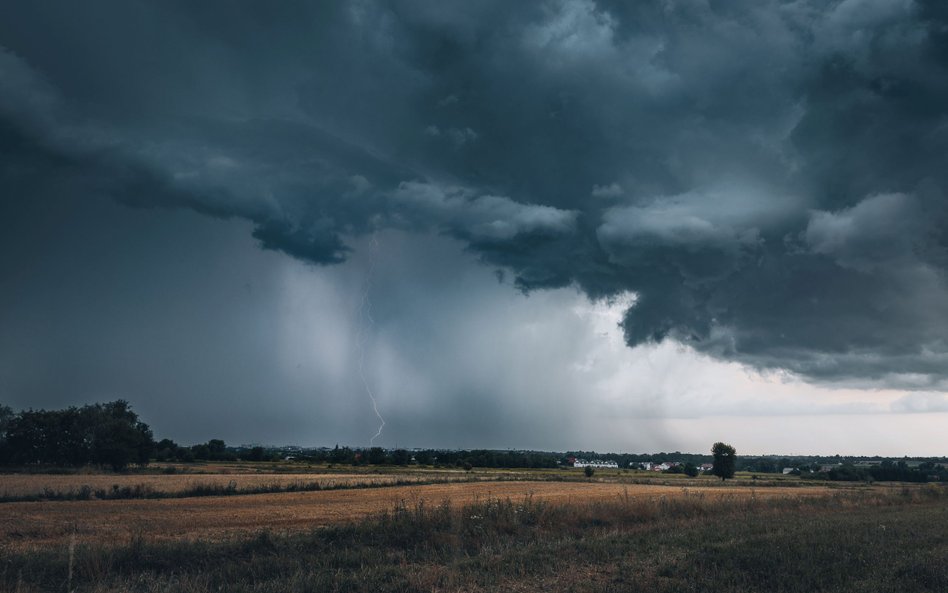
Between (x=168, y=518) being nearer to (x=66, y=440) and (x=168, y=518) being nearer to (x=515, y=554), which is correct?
(x=515, y=554)

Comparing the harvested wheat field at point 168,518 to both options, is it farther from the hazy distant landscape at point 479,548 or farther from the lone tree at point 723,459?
the lone tree at point 723,459

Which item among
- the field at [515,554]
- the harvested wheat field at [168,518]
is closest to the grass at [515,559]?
the field at [515,554]

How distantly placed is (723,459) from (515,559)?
95.2m

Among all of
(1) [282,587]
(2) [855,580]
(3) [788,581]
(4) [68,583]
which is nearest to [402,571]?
(1) [282,587]

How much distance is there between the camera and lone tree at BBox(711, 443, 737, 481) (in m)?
96.7

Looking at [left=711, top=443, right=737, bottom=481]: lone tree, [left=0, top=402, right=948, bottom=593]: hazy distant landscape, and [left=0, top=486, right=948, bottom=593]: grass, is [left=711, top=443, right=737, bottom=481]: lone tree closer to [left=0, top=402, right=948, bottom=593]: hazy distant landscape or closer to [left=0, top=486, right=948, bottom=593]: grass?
[left=0, top=402, right=948, bottom=593]: hazy distant landscape

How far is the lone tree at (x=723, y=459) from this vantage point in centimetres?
9669

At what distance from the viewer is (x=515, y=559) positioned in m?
12.9

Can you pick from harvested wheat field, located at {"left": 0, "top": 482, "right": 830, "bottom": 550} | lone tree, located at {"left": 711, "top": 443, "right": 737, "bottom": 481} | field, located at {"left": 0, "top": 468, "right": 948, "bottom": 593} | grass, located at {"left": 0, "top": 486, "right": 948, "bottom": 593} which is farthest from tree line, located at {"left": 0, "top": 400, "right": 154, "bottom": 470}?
lone tree, located at {"left": 711, "top": 443, "right": 737, "bottom": 481}

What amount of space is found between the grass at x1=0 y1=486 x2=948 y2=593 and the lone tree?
82039 mm

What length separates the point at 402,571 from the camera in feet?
38.6

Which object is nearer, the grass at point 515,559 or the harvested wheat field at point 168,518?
the grass at point 515,559

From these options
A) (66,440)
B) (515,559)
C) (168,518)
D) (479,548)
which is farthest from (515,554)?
(66,440)

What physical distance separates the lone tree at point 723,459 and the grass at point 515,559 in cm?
8204
